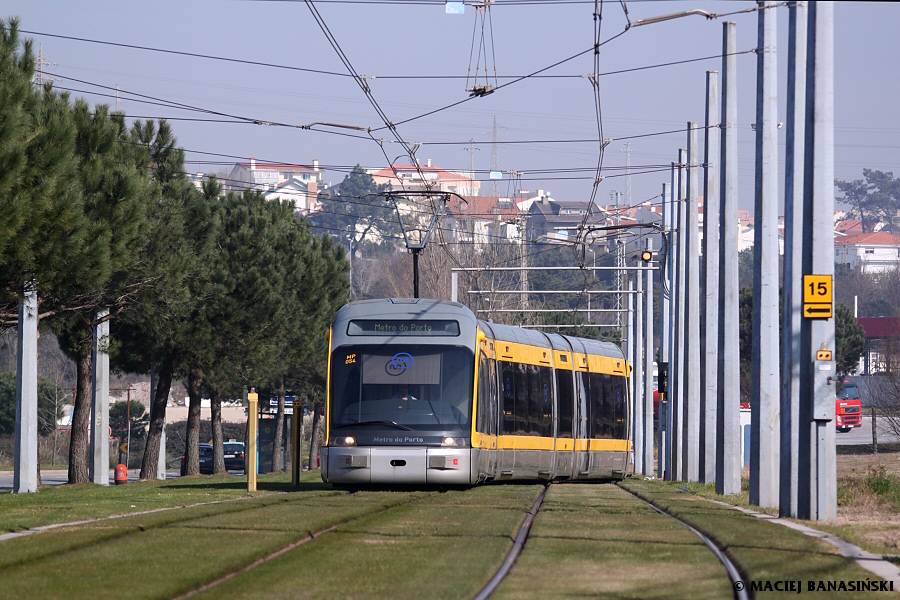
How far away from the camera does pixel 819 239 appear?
16438 millimetres

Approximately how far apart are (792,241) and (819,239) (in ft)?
6.07

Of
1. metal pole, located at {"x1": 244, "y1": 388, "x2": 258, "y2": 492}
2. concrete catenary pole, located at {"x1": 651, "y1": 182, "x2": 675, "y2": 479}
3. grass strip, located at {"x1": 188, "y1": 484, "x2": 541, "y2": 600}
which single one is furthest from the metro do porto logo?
concrete catenary pole, located at {"x1": 651, "y1": 182, "x2": 675, "y2": 479}

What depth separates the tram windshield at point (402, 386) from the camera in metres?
20.8

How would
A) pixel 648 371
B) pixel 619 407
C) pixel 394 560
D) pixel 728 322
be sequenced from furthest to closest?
pixel 648 371 < pixel 619 407 < pixel 728 322 < pixel 394 560

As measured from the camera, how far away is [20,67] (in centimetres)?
2100

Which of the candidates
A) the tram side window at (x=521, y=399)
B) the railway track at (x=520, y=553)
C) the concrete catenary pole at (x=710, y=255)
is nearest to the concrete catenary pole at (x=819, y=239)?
the railway track at (x=520, y=553)

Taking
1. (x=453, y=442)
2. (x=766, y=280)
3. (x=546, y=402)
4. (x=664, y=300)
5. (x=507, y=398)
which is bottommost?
(x=453, y=442)

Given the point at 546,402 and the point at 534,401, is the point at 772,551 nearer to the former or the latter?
the point at 534,401

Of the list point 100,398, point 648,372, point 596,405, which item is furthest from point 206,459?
point 596,405

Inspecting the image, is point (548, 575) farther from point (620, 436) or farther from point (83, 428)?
point (83, 428)

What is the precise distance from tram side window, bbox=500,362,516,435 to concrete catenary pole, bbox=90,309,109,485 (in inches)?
489

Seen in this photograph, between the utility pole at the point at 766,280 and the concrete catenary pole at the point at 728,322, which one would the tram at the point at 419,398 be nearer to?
the concrete catenary pole at the point at 728,322

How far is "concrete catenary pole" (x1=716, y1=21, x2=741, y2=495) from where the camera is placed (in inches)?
1005

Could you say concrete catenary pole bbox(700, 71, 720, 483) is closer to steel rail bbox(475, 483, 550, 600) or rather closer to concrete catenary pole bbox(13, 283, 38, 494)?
steel rail bbox(475, 483, 550, 600)
